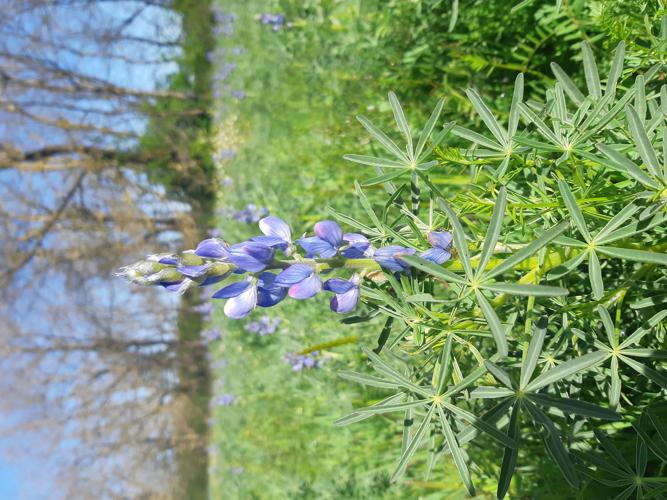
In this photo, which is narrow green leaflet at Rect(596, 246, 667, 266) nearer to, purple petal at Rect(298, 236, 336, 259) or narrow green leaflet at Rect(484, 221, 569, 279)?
narrow green leaflet at Rect(484, 221, 569, 279)

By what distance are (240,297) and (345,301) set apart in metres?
0.18

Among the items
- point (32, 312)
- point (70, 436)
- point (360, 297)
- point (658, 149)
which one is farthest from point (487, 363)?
point (70, 436)

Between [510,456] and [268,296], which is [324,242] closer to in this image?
[268,296]

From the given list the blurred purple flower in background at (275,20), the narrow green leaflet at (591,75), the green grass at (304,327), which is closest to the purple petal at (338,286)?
the narrow green leaflet at (591,75)

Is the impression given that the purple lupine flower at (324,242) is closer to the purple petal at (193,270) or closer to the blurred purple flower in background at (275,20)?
the purple petal at (193,270)

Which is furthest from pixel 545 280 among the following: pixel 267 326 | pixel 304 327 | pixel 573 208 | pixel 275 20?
pixel 275 20

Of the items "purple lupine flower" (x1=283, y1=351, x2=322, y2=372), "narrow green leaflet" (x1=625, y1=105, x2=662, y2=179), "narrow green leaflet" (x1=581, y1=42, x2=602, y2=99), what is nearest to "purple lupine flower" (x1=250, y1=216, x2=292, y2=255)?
"narrow green leaflet" (x1=625, y1=105, x2=662, y2=179)

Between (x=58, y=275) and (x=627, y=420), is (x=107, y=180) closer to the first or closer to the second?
(x=58, y=275)

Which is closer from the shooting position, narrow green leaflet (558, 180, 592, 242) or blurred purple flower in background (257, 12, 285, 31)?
narrow green leaflet (558, 180, 592, 242)

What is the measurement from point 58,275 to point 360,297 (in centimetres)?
829

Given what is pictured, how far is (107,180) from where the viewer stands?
808 centimetres

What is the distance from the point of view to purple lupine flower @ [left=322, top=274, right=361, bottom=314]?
0.96 meters

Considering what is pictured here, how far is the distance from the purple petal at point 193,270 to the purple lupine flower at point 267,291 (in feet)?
0.31

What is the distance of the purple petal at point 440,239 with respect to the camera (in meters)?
0.96
